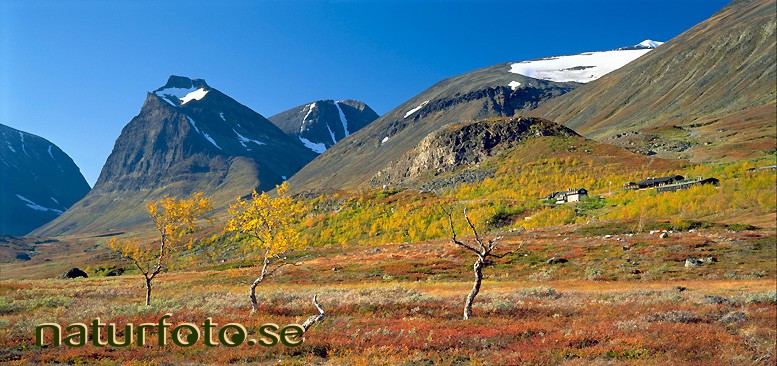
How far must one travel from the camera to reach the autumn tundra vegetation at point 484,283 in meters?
17.8

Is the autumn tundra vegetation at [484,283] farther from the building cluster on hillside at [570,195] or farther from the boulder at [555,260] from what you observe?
the building cluster on hillside at [570,195]

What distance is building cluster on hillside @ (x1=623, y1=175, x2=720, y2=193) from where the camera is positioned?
82.4m

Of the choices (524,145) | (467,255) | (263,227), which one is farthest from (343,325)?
(524,145)

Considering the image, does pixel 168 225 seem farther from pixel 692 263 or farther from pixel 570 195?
pixel 570 195

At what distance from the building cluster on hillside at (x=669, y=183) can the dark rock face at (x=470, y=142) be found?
52.1 metres

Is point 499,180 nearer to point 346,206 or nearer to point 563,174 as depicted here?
point 563,174

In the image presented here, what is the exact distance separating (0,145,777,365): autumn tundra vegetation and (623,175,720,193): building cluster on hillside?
2326 mm

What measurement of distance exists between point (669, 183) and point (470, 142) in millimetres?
65754

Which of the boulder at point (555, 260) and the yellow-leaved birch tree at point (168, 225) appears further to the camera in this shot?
the boulder at point (555, 260)

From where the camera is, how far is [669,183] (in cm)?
8756

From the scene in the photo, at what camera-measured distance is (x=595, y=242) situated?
198 ft

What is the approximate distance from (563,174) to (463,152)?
3876 centimetres

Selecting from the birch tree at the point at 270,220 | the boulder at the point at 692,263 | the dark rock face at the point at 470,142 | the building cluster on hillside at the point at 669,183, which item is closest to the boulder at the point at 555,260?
the boulder at the point at 692,263

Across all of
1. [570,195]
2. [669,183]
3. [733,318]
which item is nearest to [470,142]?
[570,195]
